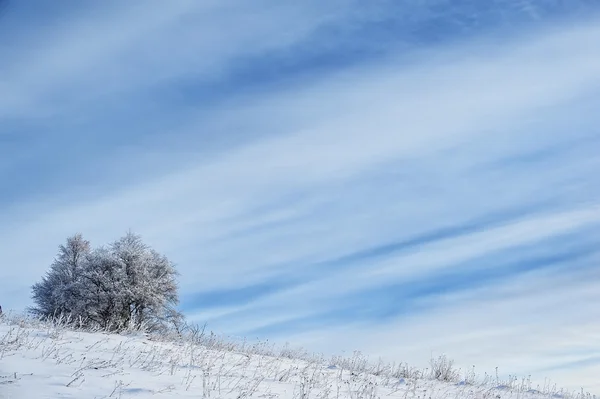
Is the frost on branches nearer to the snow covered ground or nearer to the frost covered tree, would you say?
the frost covered tree

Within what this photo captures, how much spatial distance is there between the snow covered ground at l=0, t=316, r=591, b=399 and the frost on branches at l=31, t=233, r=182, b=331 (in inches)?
824

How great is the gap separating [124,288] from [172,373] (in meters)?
27.5

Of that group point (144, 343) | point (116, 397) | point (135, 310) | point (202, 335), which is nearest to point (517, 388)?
point (202, 335)

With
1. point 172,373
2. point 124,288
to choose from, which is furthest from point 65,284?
point 172,373

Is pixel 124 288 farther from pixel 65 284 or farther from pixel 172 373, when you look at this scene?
pixel 172 373

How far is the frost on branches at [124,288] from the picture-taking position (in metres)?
38.0

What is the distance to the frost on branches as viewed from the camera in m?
38.0

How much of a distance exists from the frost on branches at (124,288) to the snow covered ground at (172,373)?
20.9 meters

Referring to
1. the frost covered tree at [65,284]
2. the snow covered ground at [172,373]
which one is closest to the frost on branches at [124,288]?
the frost covered tree at [65,284]

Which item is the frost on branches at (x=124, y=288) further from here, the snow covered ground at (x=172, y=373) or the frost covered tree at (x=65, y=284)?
the snow covered ground at (x=172, y=373)

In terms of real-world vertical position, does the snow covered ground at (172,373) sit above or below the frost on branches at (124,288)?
below

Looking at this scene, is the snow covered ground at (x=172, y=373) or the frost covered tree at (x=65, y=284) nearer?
the snow covered ground at (x=172, y=373)

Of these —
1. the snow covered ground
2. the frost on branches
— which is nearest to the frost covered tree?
the frost on branches

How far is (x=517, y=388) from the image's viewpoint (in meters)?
18.5
